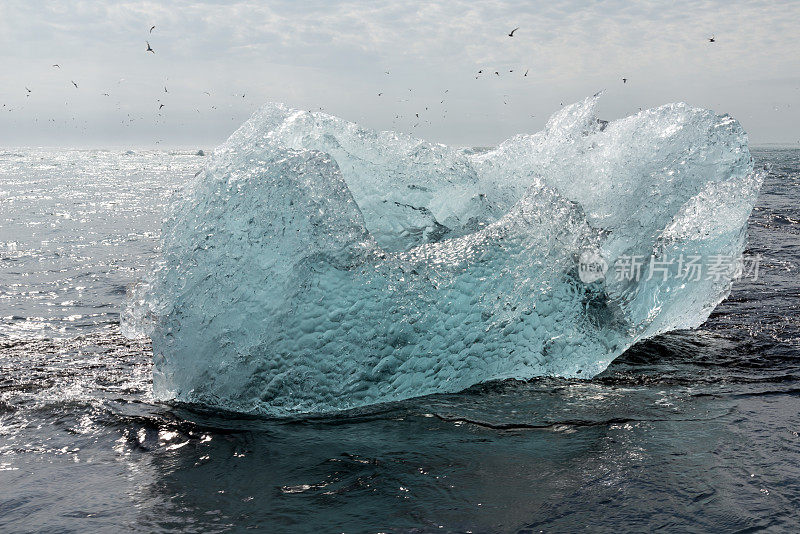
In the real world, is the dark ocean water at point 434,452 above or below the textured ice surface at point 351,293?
below

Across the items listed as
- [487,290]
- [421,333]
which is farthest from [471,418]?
[487,290]

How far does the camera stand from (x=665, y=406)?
351 cm

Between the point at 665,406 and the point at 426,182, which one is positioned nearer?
the point at 665,406

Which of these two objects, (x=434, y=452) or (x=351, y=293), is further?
(x=351, y=293)

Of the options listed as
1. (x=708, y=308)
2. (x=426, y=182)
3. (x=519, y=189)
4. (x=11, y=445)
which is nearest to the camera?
(x=11, y=445)

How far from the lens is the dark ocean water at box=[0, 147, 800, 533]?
249cm

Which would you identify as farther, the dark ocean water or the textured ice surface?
the textured ice surface

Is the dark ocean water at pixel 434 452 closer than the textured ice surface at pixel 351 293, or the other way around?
the dark ocean water at pixel 434 452

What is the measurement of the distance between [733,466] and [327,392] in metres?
1.99

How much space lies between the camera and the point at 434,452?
3.04 meters

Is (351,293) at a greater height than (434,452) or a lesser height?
greater

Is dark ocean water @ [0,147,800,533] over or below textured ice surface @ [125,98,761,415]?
below

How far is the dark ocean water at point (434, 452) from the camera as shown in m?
2.49

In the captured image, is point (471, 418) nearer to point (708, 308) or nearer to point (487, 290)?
point (487, 290)
